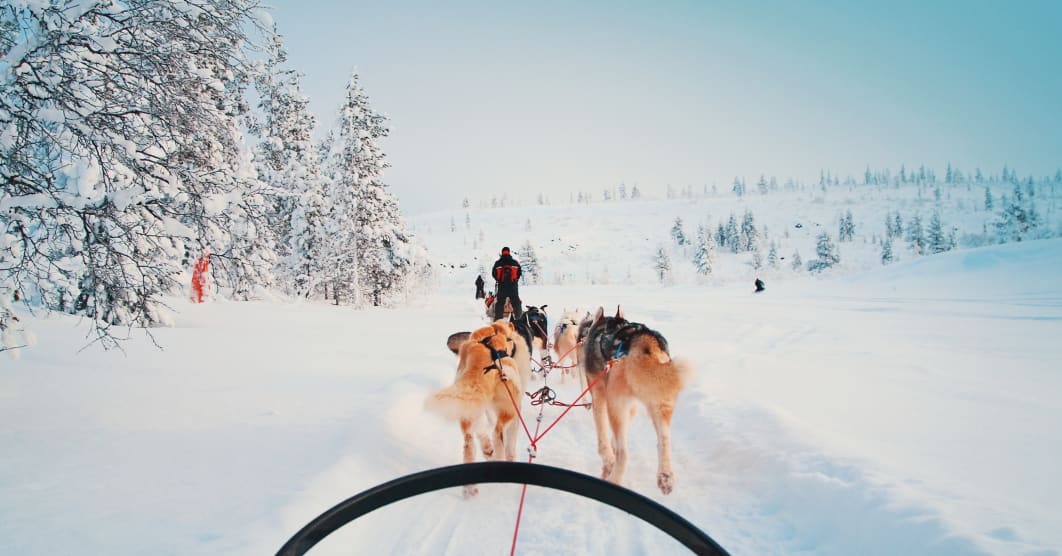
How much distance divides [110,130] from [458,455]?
4.56 m

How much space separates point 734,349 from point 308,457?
9.14 m

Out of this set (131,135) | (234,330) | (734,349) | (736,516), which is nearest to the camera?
(736,516)

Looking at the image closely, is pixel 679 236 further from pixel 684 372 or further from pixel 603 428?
pixel 684 372

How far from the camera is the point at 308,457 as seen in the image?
151 inches

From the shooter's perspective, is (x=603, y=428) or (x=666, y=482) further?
(x=603, y=428)

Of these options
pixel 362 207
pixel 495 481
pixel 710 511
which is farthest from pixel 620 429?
pixel 362 207

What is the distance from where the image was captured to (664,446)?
3.61 metres

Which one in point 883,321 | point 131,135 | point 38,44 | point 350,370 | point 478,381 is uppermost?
point 38,44

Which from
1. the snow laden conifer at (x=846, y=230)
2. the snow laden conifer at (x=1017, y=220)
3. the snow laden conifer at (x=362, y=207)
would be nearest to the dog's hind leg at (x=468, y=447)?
the snow laden conifer at (x=362, y=207)

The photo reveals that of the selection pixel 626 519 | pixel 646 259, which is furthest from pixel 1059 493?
pixel 646 259

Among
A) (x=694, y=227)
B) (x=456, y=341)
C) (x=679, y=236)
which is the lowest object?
(x=456, y=341)

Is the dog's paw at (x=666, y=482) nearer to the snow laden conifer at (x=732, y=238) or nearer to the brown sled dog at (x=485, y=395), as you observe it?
the brown sled dog at (x=485, y=395)

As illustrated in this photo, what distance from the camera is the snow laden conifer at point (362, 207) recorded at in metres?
25.9

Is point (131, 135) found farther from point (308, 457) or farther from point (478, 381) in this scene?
point (478, 381)
